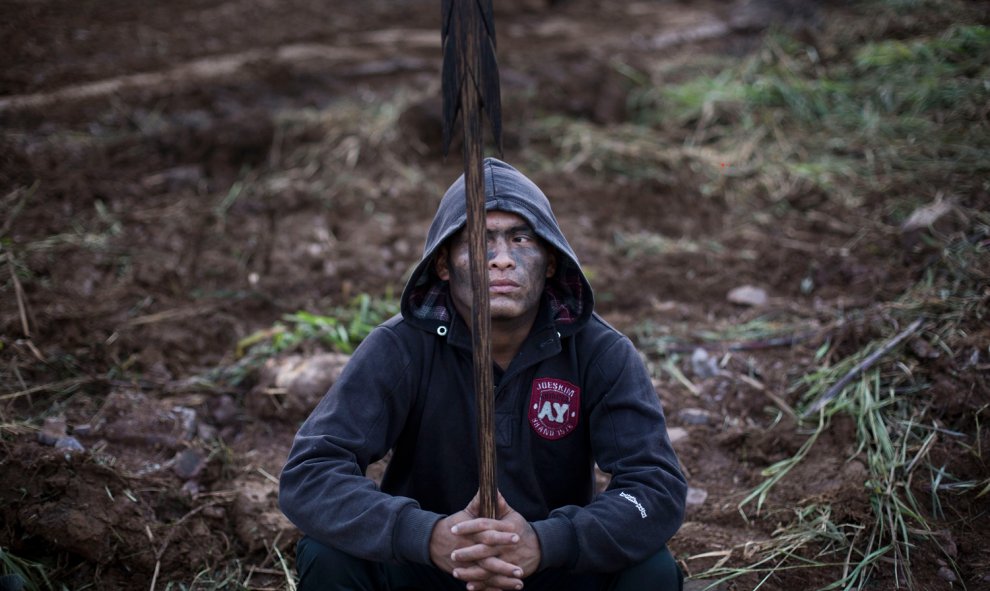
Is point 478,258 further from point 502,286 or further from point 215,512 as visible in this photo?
point 215,512

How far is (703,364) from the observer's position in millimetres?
3826

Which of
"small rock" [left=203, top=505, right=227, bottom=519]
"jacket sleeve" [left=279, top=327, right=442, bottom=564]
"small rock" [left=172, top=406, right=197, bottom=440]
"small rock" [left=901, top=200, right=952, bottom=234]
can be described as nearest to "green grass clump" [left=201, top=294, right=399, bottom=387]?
"small rock" [left=172, top=406, right=197, bottom=440]

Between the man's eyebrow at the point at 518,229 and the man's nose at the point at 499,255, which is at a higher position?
the man's eyebrow at the point at 518,229

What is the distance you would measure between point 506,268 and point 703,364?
1.75 m

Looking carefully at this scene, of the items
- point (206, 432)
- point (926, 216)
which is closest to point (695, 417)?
point (926, 216)

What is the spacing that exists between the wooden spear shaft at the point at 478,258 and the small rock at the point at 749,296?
2.59 m

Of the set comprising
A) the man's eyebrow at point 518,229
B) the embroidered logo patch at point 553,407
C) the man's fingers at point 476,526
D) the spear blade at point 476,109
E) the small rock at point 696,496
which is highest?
the spear blade at point 476,109

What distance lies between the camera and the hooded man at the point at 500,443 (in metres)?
2.11

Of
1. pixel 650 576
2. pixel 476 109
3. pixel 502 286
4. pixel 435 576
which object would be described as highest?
pixel 476 109

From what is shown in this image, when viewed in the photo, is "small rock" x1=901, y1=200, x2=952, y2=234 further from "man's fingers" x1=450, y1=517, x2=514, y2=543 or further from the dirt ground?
"man's fingers" x1=450, y1=517, x2=514, y2=543

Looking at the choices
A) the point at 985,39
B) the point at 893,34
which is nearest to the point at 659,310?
the point at 985,39

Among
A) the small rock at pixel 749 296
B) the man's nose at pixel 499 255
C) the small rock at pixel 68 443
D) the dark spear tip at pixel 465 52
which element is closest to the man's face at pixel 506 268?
the man's nose at pixel 499 255

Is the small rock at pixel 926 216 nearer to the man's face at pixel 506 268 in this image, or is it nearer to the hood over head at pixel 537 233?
the hood over head at pixel 537 233

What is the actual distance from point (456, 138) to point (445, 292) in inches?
135
